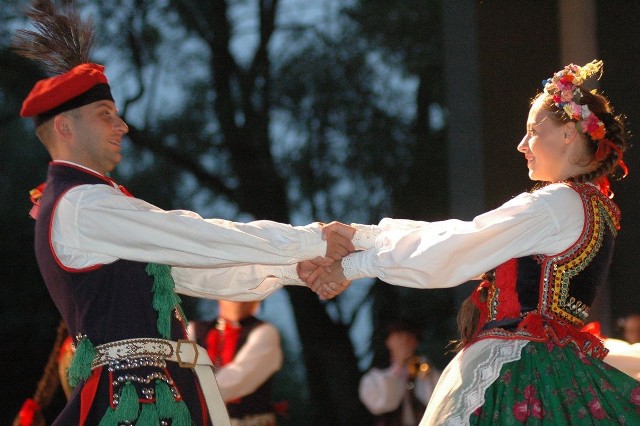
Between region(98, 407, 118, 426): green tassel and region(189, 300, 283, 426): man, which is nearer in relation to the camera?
region(98, 407, 118, 426): green tassel

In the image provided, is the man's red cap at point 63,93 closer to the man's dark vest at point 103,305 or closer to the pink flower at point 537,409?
the man's dark vest at point 103,305

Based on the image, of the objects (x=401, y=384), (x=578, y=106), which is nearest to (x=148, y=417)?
(x=578, y=106)

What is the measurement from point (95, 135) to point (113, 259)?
15.7 inches

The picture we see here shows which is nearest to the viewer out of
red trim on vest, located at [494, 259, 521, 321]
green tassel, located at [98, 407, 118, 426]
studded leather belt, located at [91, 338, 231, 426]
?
green tassel, located at [98, 407, 118, 426]

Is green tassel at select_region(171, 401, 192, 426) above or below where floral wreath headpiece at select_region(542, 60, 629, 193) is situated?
below

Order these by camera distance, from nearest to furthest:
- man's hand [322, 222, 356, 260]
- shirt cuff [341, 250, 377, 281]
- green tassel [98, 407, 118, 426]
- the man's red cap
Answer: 1. green tassel [98, 407, 118, 426]
2. the man's red cap
3. shirt cuff [341, 250, 377, 281]
4. man's hand [322, 222, 356, 260]

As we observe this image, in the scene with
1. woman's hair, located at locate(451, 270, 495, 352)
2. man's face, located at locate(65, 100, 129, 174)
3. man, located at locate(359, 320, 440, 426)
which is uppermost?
man's face, located at locate(65, 100, 129, 174)

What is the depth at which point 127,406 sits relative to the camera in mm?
2609

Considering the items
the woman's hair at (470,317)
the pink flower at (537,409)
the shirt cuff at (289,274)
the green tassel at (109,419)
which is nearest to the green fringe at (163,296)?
the green tassel at (109,419)

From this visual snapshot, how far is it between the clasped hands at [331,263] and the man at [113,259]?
0.17 meters

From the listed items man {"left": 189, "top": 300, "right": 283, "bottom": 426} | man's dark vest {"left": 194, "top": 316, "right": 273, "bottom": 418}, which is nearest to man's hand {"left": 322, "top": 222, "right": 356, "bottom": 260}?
man {"left": 189, "top": 300, "right": 283, "bottom": 426}

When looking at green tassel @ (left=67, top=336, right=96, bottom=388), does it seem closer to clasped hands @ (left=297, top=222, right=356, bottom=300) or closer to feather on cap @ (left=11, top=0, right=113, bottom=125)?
feather on cap @ (left=11, top=0, right=113, bottom=125)

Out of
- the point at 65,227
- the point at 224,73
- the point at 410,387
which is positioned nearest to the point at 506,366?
the point at 65,227

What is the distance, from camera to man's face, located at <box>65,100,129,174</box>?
2.93 metres
